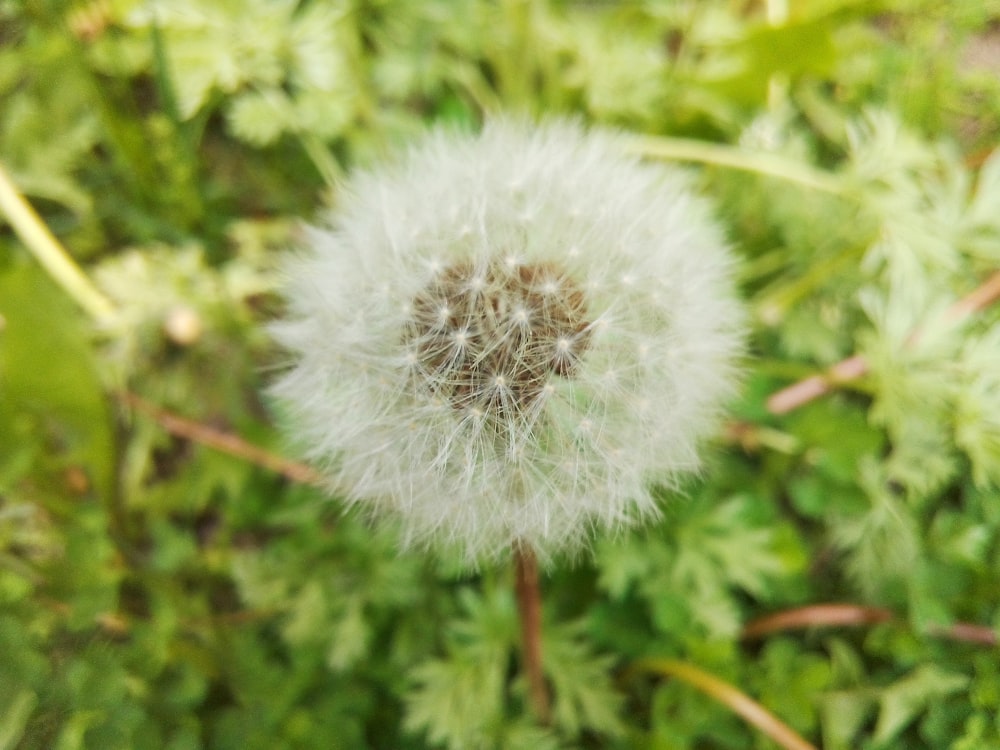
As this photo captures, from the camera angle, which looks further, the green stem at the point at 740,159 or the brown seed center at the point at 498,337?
the green stem at the point at 740,159

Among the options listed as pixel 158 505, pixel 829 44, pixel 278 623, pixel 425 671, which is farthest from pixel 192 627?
pixel 829 44

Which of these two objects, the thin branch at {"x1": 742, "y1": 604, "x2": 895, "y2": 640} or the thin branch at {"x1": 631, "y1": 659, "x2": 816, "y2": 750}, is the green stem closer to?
the thin branch at {"x1": 742, "y1": 604, "x2": 895, "y2": 640}

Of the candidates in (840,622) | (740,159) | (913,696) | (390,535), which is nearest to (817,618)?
(840,622)

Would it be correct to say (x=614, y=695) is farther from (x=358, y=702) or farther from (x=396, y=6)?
(x=396, y=6)

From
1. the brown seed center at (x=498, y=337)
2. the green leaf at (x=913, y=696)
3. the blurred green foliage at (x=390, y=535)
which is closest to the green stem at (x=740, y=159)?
the blurred green foliage at (x=390, y=535)

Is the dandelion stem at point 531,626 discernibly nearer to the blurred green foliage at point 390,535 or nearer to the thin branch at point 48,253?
the blurred green foliage at point 390,535

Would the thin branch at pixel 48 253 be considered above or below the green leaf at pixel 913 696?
above

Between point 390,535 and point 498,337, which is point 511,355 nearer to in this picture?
point 498,337
